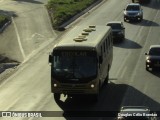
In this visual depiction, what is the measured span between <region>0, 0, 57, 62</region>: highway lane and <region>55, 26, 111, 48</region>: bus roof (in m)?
12.2

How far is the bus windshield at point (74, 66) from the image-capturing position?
98.7 feet

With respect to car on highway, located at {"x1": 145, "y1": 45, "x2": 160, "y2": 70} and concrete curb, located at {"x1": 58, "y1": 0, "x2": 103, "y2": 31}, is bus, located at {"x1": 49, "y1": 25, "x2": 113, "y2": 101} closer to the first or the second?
car on highway, located at {"x1": 145, "y1": 45, "x2": 160, "y2": 70}

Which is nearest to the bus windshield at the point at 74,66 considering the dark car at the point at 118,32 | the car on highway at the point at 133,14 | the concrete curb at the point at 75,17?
A: the dark car at the point at 118,32

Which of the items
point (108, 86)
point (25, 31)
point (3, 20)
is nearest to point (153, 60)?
point (108, 86)

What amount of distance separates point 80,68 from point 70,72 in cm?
59

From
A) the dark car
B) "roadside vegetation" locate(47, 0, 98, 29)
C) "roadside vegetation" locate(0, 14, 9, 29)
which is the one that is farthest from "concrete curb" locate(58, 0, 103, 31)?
the dark car

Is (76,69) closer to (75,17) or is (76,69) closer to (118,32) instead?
(118,32)

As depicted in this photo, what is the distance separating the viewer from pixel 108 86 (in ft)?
118

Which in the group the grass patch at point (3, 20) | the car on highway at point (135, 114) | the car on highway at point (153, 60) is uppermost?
the car on highway at point (135, 114)

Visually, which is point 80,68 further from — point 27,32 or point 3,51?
point 27,32

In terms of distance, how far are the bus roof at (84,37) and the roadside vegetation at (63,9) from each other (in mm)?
25637

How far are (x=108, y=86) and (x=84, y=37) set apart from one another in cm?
446

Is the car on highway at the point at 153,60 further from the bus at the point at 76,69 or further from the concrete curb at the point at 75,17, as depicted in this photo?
the concrete curb at the point at 75,17

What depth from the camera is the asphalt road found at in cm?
3123
